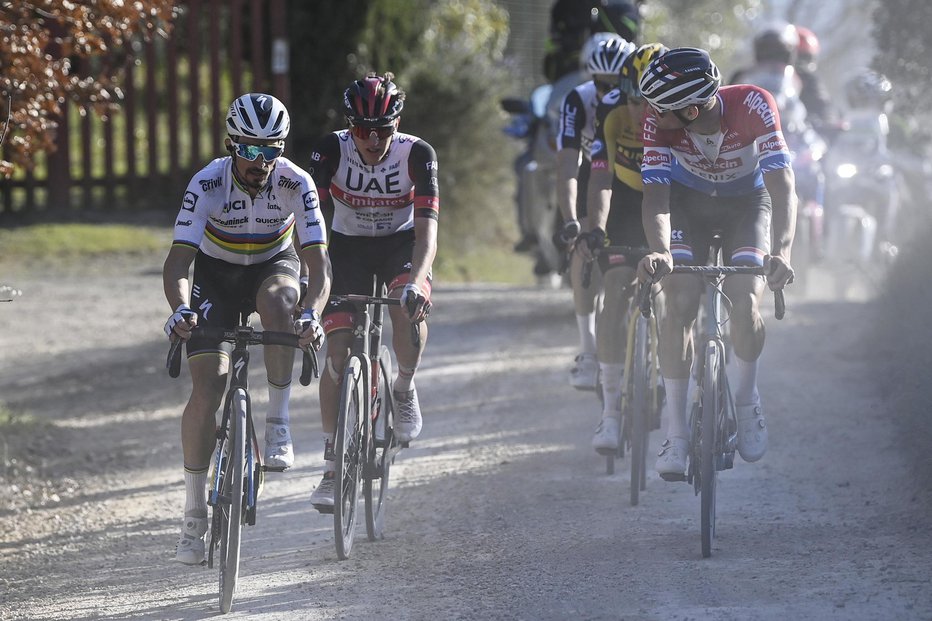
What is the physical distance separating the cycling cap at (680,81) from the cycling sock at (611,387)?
75.7 inches

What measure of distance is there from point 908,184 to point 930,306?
975 cm

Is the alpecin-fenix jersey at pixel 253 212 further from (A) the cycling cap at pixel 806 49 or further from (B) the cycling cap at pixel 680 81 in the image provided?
(A) the cycling cap at pixel 806 49

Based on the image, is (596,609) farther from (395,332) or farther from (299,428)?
(299,428)

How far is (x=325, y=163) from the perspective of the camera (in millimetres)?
7188

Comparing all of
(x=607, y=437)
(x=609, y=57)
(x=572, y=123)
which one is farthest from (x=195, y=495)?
(x=609, y=57)

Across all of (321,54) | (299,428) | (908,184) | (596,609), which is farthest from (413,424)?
(908,184)

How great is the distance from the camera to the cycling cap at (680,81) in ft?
22.1

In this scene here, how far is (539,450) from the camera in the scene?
357 inches

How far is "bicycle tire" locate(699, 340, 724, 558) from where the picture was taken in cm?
641

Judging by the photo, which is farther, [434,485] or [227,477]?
[434,485]

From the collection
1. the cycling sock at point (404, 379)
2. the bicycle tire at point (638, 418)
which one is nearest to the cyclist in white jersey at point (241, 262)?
the cycling sock at point (404, 379)

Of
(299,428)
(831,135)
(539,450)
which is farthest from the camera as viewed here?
(831,135)

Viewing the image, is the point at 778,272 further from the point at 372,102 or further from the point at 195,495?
the point at 195,495

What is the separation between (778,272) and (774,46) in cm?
689
